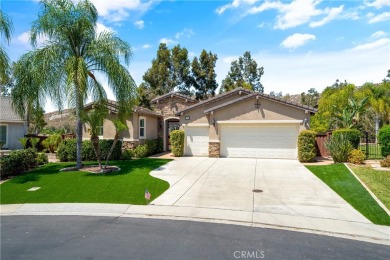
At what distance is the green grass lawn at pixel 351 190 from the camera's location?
7.48 m

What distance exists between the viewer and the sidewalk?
20.9ft

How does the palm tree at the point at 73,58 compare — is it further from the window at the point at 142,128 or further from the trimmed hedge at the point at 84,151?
the window at the point at 142,128

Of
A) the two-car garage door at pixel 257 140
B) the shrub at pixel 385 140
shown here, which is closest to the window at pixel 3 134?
the two-car garage door at pixel 257 140

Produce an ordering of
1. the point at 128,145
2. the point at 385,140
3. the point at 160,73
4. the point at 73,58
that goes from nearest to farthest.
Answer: the point at 73,58 < the point at 385,140 < the point at 128,145 < the point at 160,73

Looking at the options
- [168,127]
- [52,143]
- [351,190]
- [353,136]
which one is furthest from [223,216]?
[52,143]

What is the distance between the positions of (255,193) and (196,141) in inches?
409

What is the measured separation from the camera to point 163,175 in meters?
12.9

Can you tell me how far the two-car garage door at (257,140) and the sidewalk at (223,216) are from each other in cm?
1078

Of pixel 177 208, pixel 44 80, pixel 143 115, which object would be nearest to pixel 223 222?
pixel 177 208

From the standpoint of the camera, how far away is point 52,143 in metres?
21.5

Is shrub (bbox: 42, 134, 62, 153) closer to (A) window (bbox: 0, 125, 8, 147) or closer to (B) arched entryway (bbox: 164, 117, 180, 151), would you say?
(A) window (bbox: 0, 125, 8, 147)

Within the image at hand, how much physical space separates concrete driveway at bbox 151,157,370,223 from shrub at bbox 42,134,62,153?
36.8 feet

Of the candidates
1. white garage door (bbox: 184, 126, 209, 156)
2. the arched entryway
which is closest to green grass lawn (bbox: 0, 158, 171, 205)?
white garage door (bbox: 184, 126, 209, 156)

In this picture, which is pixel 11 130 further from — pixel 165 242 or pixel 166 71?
pixel 165 242
